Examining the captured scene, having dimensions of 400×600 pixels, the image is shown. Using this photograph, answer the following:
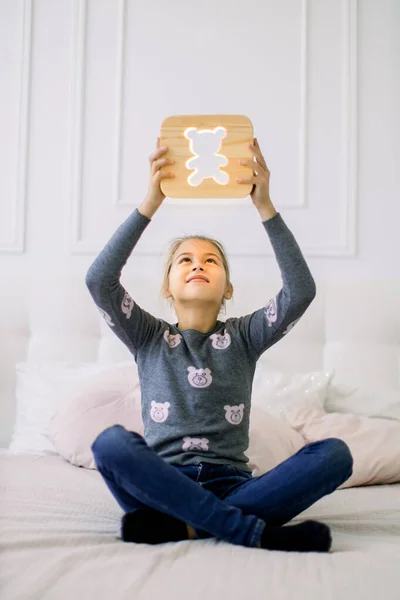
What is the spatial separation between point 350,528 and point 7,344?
140 cm

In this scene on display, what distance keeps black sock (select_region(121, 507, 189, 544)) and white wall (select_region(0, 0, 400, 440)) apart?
1233 millimetres

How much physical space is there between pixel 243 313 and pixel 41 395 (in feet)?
2.24

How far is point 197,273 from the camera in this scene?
4.57 ft

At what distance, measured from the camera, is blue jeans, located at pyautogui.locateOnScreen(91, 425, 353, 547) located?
1017mm

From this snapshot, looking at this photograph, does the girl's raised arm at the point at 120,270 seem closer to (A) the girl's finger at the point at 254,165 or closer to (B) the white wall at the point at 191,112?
(A) the girl's finger at the point at 254,165

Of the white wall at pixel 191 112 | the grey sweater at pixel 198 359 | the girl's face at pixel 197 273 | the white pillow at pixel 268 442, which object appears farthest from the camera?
the white wall at pixel 191 112

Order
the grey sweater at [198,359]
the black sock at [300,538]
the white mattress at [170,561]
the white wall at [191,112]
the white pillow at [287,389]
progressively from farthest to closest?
the white wall at [191,112] → the white pillow at [287,389] → the grey sweater at [198,359] → the black sock at [300,538] → the white mattress at [170,561]

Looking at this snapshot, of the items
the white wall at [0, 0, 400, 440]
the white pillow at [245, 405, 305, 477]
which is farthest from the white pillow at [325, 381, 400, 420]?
the white wall at [0, 0, 400, 440]

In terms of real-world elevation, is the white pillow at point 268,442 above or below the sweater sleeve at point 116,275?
below

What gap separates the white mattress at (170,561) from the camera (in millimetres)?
819

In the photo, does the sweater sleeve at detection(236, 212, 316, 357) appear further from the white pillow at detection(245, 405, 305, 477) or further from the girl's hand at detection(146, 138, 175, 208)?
the white pillow at detection(245, 405, 305, 477)

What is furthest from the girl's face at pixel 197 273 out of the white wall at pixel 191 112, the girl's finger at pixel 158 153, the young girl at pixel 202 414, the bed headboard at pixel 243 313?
the white wall at pixel 191 112

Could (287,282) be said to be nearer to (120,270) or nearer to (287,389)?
(120,270)

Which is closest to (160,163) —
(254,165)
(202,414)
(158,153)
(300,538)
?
(158,153)
